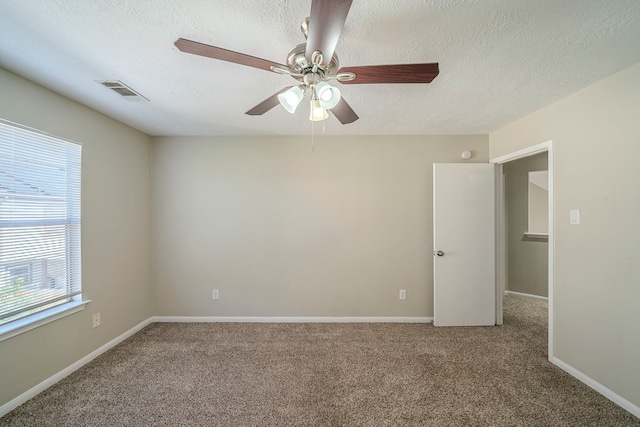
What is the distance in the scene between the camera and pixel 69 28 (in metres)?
1.29

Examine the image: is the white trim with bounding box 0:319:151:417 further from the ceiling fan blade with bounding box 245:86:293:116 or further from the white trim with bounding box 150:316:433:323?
the ceiling fan blade with bounding box 245:86:293:116

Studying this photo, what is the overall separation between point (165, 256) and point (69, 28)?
8.03 ft

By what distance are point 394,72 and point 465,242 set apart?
8.04ft

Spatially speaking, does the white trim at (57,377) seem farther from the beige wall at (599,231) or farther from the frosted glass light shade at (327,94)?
the beige wall at (599,231)

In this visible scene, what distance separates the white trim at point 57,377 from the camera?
1.68 meters

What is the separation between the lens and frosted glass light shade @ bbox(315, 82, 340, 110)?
46.8 inches

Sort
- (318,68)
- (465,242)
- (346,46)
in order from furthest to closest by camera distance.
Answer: (465,242) → (346,46) → (318,68)

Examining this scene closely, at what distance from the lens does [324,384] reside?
1938 mm

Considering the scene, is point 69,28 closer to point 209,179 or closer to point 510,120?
point 209,179

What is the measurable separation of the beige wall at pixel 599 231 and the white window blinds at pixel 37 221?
425 centimetres

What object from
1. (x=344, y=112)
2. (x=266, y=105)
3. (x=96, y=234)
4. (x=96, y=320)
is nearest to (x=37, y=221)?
(x=96, y=234)

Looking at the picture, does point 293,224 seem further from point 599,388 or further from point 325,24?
point 599,388

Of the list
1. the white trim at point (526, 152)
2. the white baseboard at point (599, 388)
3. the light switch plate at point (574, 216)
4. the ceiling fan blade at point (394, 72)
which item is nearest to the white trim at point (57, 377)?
the ceiling fan blade at point (394, 72)

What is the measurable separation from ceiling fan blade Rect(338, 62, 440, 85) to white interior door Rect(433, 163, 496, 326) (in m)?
1.93
